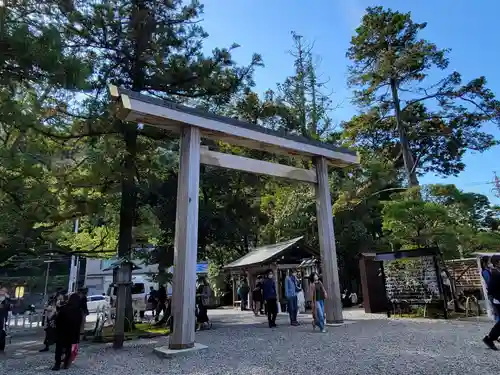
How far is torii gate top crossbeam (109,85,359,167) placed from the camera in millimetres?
6441

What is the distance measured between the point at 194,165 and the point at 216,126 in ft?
3.56

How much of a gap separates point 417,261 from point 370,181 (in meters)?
7.46

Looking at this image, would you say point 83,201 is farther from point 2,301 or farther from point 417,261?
point 417,261

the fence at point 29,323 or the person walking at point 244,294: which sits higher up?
the person walking at point 244,294

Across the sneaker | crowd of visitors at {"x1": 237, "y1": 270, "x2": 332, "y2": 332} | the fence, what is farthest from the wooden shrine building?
the sneaker

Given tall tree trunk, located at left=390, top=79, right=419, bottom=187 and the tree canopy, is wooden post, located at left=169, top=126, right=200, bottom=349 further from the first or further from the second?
tall tree trunk, located at left=390, top=79, right=419, bottom=187

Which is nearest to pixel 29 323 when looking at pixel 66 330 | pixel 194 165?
pixel 66 330

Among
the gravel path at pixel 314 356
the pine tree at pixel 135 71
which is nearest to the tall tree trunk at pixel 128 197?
the pine tree at pixel 135 71

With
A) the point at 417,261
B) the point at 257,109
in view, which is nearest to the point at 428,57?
the point at 257,109

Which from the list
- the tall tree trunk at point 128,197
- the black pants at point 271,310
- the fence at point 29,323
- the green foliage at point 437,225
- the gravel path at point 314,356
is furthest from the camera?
the fence at point 29,323

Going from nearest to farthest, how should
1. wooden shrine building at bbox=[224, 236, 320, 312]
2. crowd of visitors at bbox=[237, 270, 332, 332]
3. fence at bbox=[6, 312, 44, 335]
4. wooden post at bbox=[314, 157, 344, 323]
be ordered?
crowd of visitors at bbox=[237, 270, 332, 332] < wooden post at bbox=[314, 157, 344, 323] < fence at bbox=[6, 312, 44, 335] < wooden shrine building at bbox=[224, 236, 320, 312]

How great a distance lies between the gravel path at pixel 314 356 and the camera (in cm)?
468

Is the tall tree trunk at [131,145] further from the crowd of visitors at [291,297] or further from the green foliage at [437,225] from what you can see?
the green foliage at [437,225]

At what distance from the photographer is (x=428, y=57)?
56.0 feet
